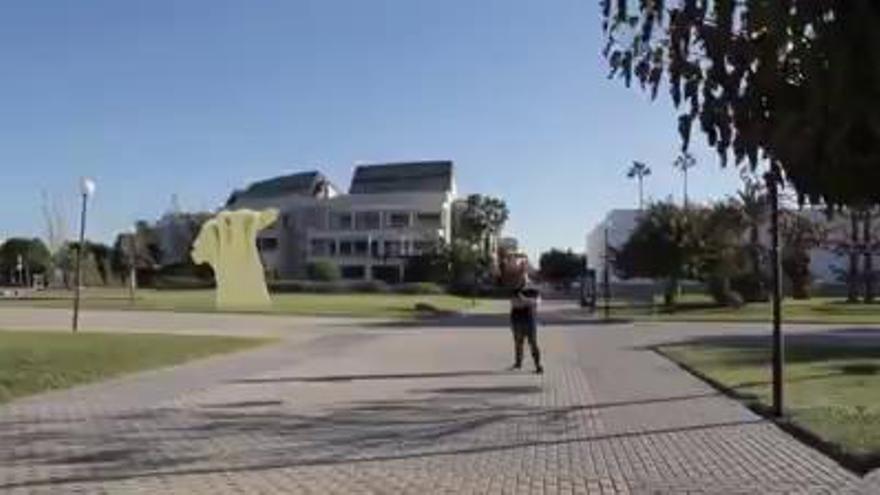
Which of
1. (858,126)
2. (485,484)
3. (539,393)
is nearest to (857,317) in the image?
(539,393)

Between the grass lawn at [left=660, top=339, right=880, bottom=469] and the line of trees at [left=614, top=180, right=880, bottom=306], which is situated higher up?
the line of trees at [left=614, top=180, right=880, bottom=306]

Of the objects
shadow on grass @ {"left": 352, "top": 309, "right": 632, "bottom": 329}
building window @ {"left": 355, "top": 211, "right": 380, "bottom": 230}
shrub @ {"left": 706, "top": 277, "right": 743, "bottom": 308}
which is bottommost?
shadow on grass @ {"left": 352, "top": 309, "right": 632, "bottom": 329}

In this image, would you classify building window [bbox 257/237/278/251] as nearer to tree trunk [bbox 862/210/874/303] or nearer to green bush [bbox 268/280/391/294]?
green bush [bbox 268/280/391/294]

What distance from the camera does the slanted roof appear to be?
170750mm

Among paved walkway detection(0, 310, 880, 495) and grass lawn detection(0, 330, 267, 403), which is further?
grass lawn detection(0, 330, 267, 403)

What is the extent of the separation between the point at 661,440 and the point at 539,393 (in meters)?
5.52

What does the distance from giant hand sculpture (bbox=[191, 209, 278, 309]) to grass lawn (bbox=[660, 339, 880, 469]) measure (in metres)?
34.5

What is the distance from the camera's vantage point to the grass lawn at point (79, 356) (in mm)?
19766

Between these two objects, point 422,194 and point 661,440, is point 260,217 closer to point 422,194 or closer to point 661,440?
point 661,440

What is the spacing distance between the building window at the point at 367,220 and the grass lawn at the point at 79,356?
420 ft

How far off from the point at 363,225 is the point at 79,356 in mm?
137634

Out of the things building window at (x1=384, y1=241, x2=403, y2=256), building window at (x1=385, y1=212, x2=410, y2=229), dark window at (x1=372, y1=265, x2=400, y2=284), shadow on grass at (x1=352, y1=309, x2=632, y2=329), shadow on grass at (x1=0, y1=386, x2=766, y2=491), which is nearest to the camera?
shadow on grass at (x1=0, y1=386, x2=766, y2=491)

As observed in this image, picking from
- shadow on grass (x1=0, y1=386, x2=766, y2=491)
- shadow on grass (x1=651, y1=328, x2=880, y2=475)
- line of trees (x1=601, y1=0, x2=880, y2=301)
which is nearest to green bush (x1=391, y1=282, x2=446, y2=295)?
shadow on grass (x1=651, y1=328, x2=880, y2=475)

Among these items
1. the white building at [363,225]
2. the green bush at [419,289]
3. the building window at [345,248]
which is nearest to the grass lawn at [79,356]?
the green bush at [419,289]
